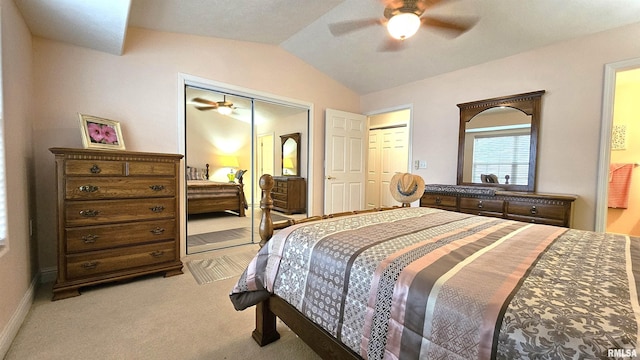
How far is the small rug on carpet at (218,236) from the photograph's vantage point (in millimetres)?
3289

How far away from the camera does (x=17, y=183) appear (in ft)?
6.06

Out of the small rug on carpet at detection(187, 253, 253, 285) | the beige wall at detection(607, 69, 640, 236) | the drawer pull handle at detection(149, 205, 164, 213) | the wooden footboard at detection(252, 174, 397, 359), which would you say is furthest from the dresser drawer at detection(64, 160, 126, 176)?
the beige wall at detection(607, 69, 640, 236)

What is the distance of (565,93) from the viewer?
2855 millimetres

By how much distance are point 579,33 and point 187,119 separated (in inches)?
169

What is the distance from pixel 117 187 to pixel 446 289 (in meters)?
2.62

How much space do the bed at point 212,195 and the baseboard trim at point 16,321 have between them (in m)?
1.44

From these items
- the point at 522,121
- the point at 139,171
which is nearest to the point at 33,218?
the point at 139,171

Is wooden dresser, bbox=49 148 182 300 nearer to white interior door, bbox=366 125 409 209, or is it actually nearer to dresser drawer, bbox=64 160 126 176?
dresser drawer, bbox=64 160 126 176

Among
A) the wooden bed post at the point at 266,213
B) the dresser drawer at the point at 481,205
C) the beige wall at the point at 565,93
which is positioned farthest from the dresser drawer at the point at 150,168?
the beige wall at the point at 565,93

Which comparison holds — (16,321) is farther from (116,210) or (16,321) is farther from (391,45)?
(391,45)

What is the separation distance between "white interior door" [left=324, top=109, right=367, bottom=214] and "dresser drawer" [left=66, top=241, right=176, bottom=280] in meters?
2.44

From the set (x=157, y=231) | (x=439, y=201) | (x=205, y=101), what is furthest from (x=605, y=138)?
(x=157, y=231)

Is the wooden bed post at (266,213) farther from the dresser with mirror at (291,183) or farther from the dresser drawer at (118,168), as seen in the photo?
the dresser with mirror at (291,183)

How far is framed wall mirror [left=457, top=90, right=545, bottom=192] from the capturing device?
3074 millimetres
